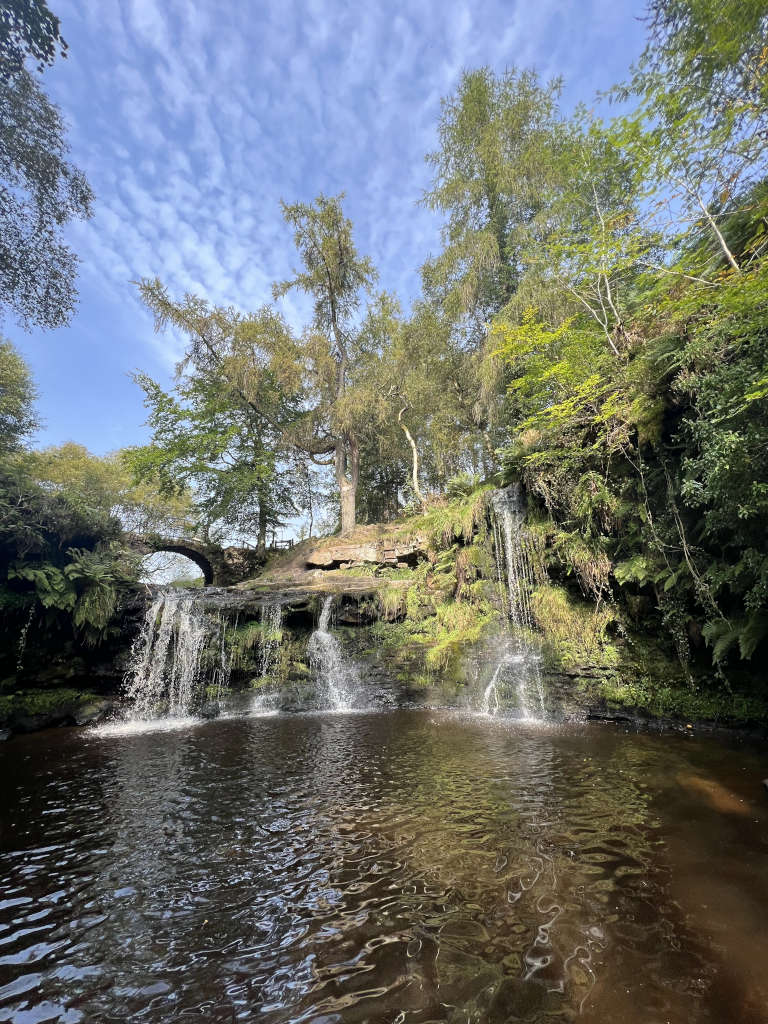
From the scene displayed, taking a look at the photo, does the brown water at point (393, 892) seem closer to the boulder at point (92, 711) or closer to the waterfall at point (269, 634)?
the boulder at point (92, 711)

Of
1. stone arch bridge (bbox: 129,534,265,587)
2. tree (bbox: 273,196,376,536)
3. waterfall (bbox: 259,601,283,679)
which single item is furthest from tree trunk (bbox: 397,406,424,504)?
stone arch bridge (bbox: 129,534,265,587)

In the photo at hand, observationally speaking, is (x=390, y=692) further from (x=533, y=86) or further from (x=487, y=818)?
(x=533, y=86)

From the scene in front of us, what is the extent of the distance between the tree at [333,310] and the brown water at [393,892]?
13.8 metres

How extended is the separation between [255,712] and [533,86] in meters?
21.7

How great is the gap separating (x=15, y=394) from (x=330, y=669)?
1847 cm

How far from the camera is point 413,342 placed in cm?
1697

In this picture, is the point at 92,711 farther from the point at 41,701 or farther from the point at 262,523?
the point at 262,523

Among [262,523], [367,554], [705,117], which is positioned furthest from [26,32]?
[262,523]

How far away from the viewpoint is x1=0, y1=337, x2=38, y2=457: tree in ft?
56.5

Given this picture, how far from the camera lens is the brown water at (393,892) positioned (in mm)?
2033

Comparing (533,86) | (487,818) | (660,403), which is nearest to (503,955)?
(487,818)

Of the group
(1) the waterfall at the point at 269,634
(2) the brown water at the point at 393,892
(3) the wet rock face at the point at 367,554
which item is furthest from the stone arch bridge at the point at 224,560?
(2) the brown water at the point at 393,892

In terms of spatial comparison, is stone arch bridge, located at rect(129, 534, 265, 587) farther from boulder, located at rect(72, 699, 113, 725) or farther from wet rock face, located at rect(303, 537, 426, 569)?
boulder, located at rect(72, 699, 113, 725)

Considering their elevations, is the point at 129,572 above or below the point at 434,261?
below
